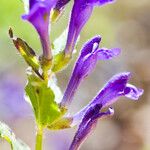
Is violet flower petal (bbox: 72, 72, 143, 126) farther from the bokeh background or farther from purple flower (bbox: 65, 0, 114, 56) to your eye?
the bokeh background

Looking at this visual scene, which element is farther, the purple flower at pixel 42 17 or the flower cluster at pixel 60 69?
the flower cluster at pixel 60 69

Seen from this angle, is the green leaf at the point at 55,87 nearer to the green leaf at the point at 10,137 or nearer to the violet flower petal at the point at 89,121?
the violet flower petal at the point at 89,121

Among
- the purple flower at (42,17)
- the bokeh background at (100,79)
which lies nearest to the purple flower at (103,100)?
the purple flower at (42,17)

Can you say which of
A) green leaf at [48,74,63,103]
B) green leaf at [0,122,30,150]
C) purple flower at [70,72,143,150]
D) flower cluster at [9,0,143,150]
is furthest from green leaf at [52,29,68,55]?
green leaf at [0,122,30,150]

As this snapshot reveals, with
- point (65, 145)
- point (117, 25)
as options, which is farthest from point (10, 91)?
point (117, 25)

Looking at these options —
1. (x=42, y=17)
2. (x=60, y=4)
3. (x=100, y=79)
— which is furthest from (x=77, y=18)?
(x=100, y=79)

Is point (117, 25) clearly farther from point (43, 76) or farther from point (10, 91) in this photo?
point (43, 76)
